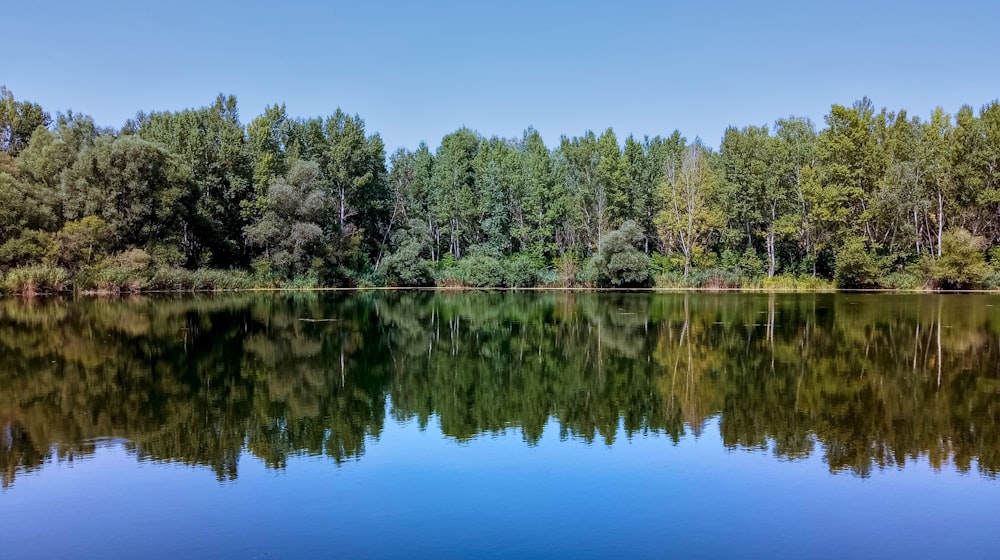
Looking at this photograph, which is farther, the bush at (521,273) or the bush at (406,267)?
the bush at (521,273)

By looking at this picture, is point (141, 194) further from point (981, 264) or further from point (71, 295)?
point (981, 264)

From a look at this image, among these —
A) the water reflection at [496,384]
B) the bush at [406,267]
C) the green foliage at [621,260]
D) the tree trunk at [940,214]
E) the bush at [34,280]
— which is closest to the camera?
the water reflection at [496,384]

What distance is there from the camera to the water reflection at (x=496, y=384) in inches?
419

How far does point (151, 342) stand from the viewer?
2094cm

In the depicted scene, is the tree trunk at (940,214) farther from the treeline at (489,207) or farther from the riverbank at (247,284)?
the riverbank at (247,284)

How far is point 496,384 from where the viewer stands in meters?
15.1

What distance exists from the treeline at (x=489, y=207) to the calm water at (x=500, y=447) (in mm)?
29133

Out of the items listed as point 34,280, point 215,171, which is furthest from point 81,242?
point 215,171

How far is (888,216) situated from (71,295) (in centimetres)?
5624

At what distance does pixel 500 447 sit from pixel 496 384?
15.4 feet

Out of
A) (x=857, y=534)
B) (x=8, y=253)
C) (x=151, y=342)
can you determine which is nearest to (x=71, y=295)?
(x=8, y=253)

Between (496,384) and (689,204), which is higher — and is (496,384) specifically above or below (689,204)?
below

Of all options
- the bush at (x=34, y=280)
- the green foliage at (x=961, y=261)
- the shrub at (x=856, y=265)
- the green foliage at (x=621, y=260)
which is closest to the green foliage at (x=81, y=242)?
the bush at (x=34, y=280)

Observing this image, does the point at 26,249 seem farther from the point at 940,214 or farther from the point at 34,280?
the point at 940,214
